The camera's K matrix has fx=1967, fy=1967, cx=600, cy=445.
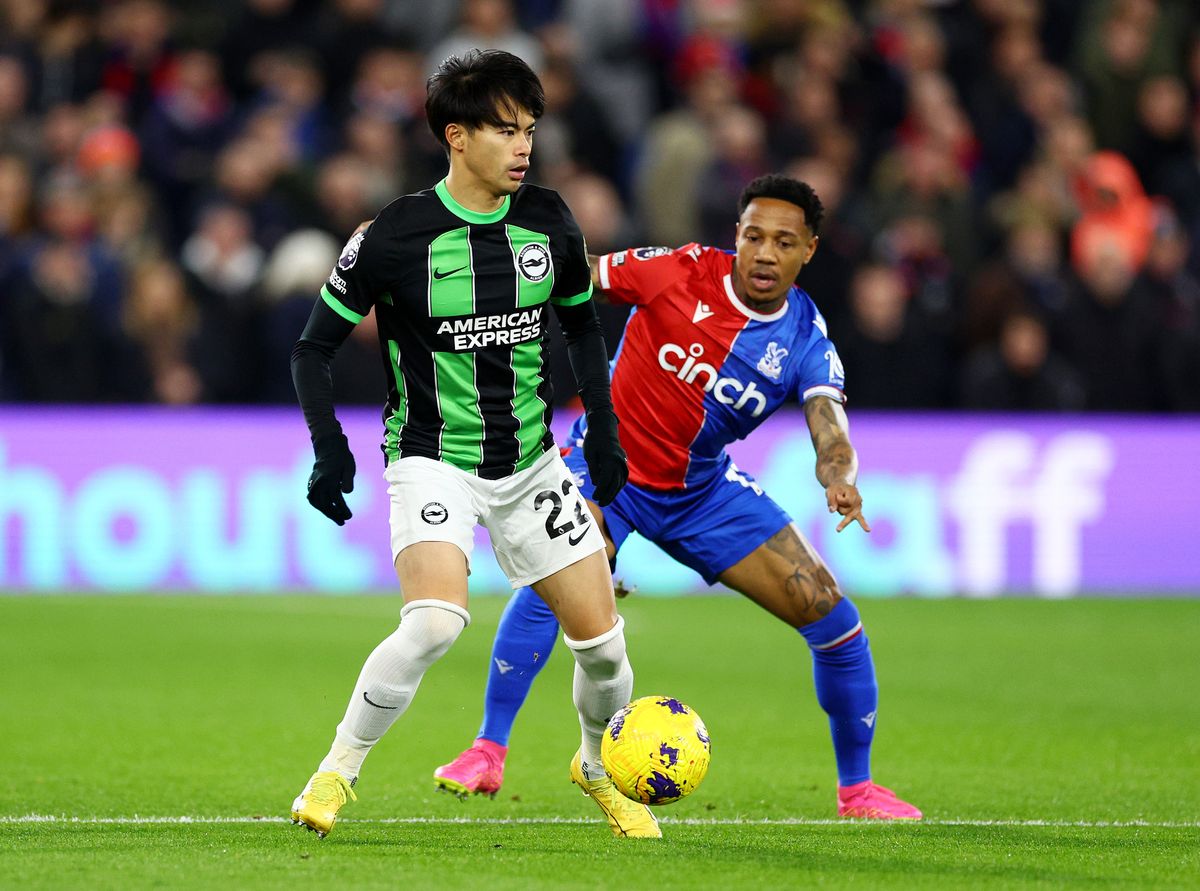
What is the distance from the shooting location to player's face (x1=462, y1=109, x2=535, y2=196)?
5762mm

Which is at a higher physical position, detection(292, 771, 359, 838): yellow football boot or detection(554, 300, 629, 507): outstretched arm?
detection(554, 300, 629, 507): outstretched arm

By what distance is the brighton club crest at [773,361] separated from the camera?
6.88m

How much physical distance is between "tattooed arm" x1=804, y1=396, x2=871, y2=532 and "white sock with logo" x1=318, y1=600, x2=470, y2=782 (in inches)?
48.5

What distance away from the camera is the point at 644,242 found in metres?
14.4

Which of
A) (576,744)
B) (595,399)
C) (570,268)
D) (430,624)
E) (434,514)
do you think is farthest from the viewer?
(576,744)

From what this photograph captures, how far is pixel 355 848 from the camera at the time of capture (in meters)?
5.68

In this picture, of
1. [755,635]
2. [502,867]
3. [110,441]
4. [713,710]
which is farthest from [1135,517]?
[502,867]

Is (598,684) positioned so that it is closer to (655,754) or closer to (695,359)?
(655,754)

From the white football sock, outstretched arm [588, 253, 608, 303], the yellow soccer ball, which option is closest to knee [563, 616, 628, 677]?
the white football sock

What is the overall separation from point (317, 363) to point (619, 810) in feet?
5.51

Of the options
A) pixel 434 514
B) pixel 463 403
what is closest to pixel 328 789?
pixel 434 514

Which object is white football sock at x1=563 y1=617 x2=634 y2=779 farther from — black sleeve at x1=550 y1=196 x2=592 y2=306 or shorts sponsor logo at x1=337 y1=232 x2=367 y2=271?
shorts sponsor logo at x1=337 y1=232 x2=367 y2=271

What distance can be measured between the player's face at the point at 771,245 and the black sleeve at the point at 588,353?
2.54 ft

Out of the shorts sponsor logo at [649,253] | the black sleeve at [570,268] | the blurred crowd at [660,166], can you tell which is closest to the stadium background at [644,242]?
the blurred crowd at [660,166]
